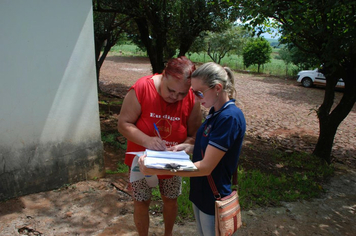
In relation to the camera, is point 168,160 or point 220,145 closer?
point 220,145

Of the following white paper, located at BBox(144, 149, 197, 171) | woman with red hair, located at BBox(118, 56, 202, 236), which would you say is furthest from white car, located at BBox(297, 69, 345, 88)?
white paper, located at BBox(144, 149, 197, 171)

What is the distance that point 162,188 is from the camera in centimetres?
261

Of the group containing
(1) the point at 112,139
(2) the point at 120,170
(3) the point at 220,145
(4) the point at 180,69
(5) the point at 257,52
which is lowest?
(2) the point at 120,170

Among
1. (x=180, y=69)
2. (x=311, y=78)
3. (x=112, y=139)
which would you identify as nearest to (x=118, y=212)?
(x=180, y=69)

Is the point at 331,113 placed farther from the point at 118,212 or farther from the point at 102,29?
the point at 102,29

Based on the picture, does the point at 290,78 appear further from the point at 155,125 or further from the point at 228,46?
the point at 155,125

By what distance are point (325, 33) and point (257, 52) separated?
19842mm

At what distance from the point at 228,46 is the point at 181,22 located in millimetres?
17517

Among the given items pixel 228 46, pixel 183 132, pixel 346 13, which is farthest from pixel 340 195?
pixel 228 46

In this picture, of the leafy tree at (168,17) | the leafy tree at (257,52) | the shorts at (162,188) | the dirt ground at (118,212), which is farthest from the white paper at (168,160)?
the leafy tree at (257,52)

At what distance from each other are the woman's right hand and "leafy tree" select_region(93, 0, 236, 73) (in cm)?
588

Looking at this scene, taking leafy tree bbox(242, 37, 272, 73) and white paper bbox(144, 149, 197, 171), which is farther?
leafy tree bbox(242, 37, 272, 73)

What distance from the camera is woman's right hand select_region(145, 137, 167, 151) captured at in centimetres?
218

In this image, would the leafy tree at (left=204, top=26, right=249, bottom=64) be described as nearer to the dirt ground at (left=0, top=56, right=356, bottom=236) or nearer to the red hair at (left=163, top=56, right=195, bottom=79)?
the dirt ground at (left=0, top=56, right=356, bottom=236)
